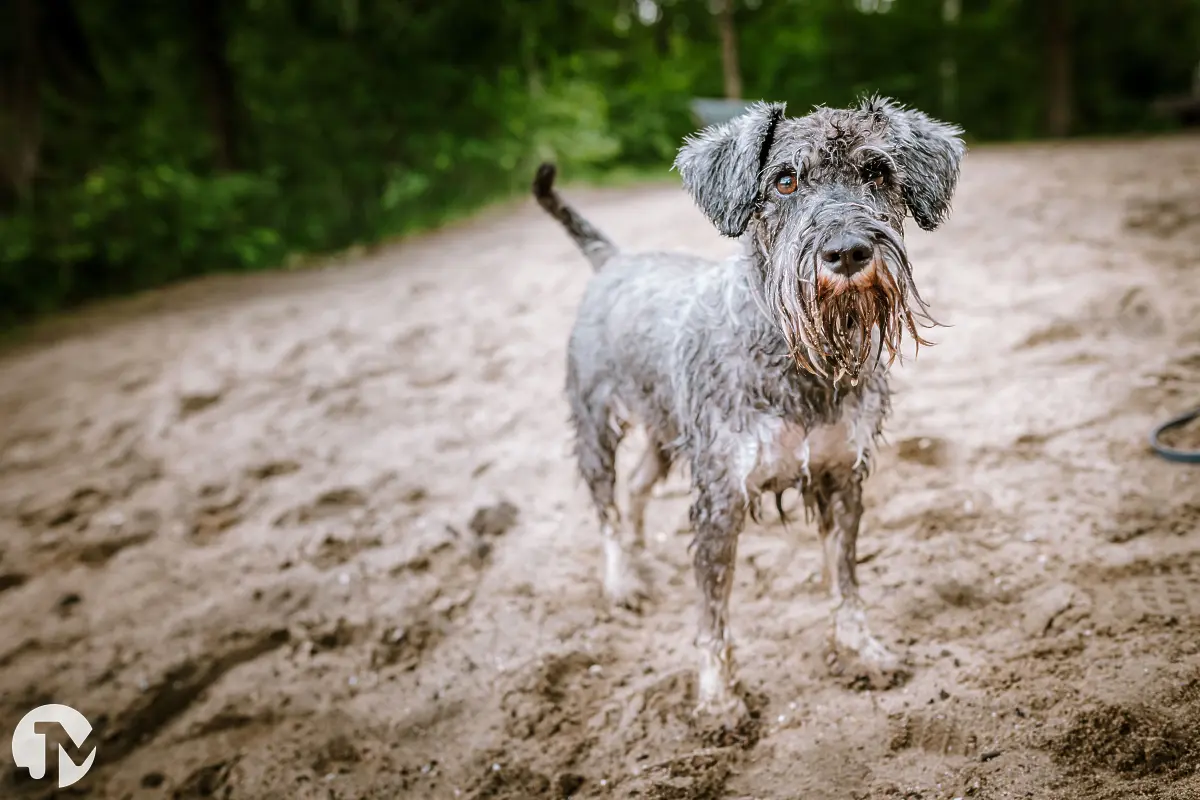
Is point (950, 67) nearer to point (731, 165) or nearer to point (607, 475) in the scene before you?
point (607, 475)

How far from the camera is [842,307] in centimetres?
240

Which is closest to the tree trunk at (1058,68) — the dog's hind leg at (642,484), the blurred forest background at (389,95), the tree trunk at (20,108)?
the blurred forest background at (389,95)

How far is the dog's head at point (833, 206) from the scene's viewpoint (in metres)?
2.28

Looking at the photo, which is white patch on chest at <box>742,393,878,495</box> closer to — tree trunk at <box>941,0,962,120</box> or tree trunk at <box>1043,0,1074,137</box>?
tree trunk at <box>941,0,962,120</box>

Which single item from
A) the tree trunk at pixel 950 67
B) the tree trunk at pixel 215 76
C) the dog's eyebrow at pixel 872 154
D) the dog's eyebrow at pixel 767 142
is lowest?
the dog's eyebrow at pixel 872 154

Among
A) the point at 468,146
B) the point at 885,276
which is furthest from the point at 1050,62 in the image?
the point at 885,276

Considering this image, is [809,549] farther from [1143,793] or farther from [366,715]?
[366,715]

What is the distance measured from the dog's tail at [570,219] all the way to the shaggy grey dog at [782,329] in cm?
7

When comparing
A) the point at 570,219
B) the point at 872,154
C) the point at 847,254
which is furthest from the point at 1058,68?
the point at 847,254

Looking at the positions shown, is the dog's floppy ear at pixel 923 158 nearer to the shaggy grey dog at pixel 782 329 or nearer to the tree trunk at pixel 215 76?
the shaggy grey dog at pixel 782 329

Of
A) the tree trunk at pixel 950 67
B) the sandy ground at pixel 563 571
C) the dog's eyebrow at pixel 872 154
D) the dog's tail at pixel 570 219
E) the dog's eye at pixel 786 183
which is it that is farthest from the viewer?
the tree trunk at pixel 950 67

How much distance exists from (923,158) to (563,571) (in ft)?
9.30

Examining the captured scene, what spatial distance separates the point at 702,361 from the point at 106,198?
440 inches

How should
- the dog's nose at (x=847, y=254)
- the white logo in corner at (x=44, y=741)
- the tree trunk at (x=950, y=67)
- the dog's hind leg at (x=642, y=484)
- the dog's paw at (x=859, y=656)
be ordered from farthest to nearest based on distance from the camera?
the tree trunk at (x=950, y=67)
the dog's hind leg at (x=642, y=484)
the white logo in corner at (x=44, y=741)
the dog's paw at (x=859, y=656)
the dog's nose at (x=847, y=254)
